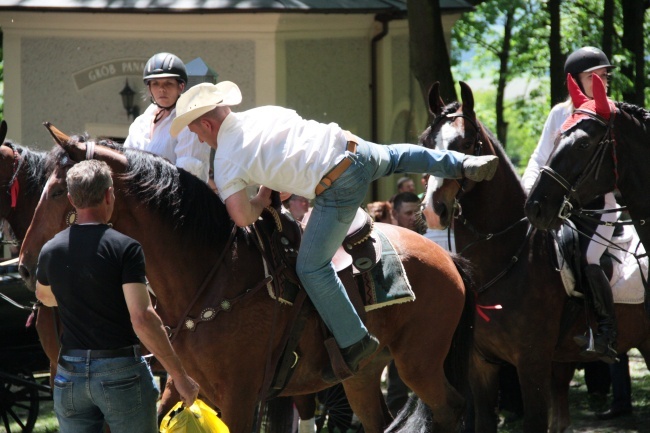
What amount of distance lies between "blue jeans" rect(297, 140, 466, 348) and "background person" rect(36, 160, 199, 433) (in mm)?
1135

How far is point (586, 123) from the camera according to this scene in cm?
634

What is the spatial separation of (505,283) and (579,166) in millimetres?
1234

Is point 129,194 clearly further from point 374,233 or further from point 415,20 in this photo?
point 415,20

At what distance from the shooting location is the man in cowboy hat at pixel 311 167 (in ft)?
17.3

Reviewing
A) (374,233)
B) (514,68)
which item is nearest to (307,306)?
(374,233)

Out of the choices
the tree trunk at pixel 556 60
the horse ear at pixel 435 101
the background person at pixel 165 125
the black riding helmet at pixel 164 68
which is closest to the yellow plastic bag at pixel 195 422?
the background person at pixel 165 125

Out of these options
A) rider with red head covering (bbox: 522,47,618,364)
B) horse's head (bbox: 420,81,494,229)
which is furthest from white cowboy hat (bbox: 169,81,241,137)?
rider with red head covering (bbox: 522,47,618,364)

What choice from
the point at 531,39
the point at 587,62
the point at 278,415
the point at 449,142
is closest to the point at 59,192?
the point at 278,415

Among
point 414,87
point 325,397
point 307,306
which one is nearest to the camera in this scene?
point 307,306

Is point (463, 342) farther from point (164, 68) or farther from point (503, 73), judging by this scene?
point (503, 73)

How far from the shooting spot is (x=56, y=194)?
17.1 feet

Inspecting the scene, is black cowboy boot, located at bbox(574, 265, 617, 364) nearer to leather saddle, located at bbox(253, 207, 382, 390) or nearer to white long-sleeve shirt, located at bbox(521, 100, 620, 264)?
white long-sleeve shirt, located at bbox(521, 100, 620, 264)

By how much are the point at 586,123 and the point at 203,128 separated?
2.47m

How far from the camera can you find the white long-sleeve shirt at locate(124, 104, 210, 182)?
6.39 m
